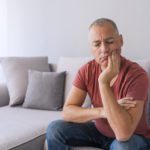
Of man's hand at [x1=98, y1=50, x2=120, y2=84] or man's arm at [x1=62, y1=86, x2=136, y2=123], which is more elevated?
man's hand at [x1=98, y1=50, x2=120, y2=84]

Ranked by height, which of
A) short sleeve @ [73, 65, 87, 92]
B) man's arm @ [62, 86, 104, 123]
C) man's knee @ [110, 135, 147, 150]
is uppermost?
short sleeve @ [73, 65, 87, 92]

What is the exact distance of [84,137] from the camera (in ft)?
5.62

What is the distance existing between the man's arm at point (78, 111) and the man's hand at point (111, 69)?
0.16 meters

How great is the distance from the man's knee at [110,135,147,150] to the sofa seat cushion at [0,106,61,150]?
1.97 feet

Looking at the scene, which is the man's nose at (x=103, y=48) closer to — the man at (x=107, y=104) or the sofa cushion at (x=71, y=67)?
the man at (x=107, y=104)

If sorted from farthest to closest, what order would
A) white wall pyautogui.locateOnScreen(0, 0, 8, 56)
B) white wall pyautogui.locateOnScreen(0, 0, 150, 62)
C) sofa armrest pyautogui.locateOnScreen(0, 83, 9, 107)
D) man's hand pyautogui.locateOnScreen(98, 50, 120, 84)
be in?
white wall pyautogui.locateOnScreen(0, 0, 8, 56)
sofa armrest pyautogui.locateOnScreen(0, 83, 9, 107)
white wall pyautogui.locateOnScreen(0, 0, 150, 62)
man's hand pyautogui.locateOnScreen(98, 50, 120, 84)

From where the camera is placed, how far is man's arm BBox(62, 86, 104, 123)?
158 centimetres

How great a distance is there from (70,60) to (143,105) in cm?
125

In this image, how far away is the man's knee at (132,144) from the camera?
1422mm

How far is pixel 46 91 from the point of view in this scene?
2535 mm

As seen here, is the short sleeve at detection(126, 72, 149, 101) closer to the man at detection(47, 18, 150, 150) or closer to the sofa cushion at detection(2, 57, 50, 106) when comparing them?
the man at detection(47, 18, 150, 150)

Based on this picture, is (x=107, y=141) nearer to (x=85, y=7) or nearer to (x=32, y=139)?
(x=32, y=139)

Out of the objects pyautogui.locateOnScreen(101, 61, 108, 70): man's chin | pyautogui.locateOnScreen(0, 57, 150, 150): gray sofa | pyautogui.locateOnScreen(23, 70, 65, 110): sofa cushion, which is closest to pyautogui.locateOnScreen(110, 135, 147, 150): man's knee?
pyautogui.locateOnScreen(0, 57, 150, 150): gray sofa

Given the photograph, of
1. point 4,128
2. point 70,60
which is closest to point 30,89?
point 70,60
